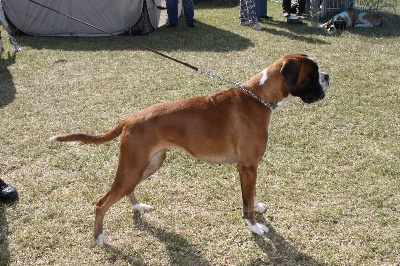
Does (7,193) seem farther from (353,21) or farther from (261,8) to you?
(261,8)

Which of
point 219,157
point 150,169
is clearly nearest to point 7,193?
point 150,169

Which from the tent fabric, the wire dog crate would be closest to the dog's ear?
the tent fabric

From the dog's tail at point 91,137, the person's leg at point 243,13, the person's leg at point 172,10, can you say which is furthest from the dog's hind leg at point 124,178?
the person's leg at point 243,13

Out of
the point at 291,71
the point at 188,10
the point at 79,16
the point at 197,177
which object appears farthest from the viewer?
the point at 188,10

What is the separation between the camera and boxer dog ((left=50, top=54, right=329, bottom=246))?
339 cm

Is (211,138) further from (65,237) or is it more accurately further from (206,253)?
(65,237)

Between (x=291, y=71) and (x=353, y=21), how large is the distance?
8861 mm

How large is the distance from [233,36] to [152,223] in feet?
25.0

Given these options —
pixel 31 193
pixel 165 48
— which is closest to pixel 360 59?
pixel 165 48

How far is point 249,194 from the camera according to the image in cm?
372

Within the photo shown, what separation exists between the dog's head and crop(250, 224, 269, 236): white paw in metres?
1.24

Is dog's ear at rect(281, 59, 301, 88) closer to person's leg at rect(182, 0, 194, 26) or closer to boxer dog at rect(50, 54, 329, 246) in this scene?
boxer dog at rect(50, 54, 329, 246)

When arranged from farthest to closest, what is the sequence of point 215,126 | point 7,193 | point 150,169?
point 7,193
point 150,169
point 215,126

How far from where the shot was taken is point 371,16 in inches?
440
